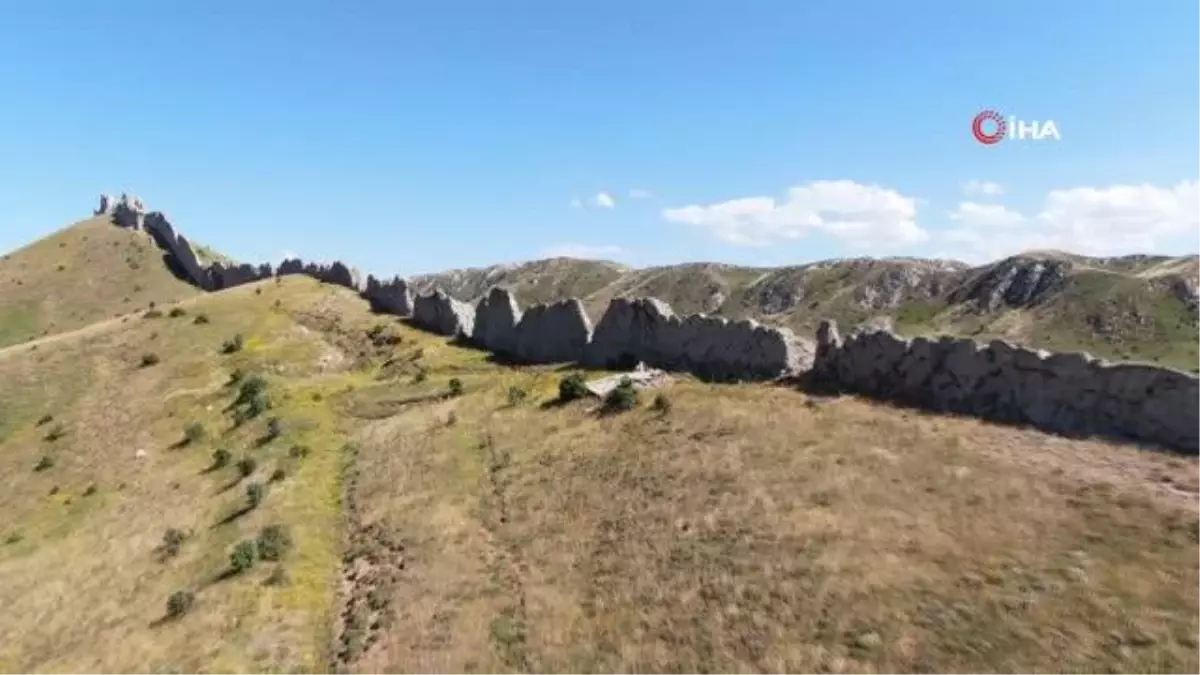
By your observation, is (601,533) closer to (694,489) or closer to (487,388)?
(694,489)

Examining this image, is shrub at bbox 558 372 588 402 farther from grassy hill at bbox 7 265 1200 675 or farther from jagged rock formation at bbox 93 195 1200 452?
jagged rock formation at bbox 93 195 1200 452

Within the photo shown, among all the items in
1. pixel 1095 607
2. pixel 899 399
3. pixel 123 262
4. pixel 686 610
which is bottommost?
pixel 686 610

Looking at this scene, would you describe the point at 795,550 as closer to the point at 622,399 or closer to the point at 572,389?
the point at 622,399

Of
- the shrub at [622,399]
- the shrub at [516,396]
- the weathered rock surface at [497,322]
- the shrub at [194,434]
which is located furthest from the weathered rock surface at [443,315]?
the shrub at [622,399]

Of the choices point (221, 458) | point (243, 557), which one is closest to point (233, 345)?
point (221, 458)

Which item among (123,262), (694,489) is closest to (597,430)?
(694,489)

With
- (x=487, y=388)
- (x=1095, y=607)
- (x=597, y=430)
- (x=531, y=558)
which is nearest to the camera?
(x=1095, y=607)
